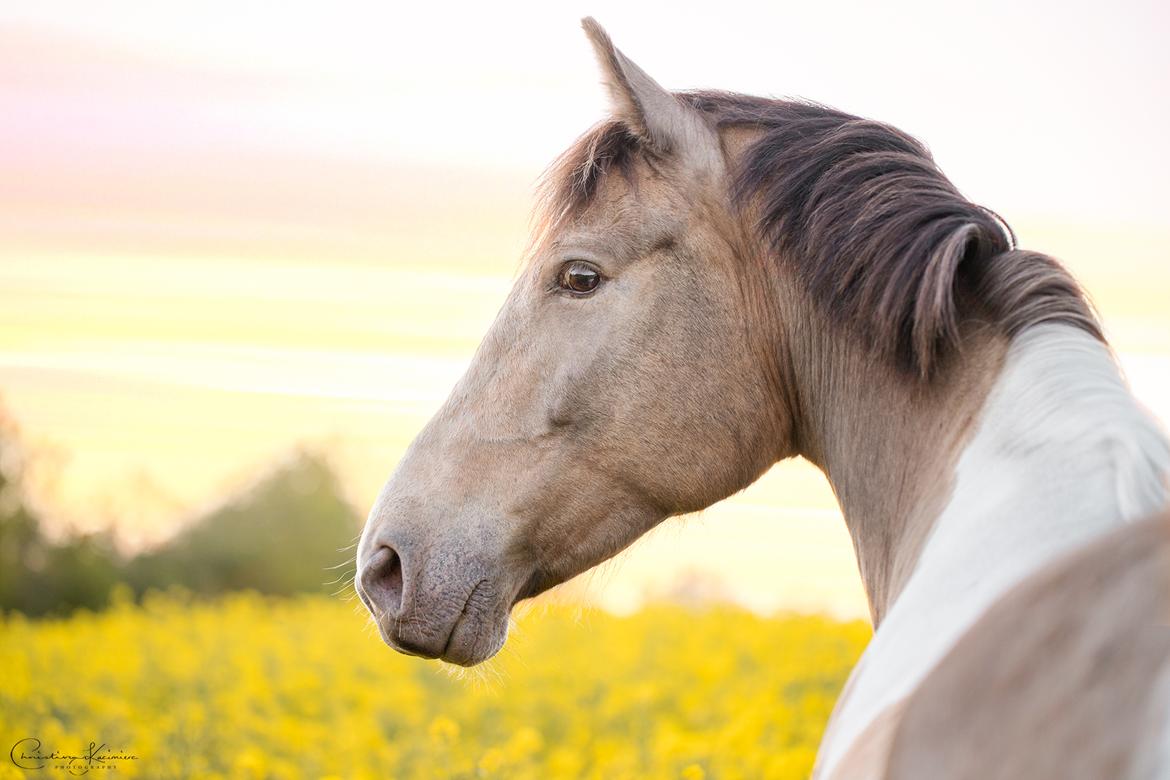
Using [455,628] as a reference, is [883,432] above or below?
above

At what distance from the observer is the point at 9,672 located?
9.48m

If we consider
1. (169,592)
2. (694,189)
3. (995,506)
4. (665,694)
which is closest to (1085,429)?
(995,506)

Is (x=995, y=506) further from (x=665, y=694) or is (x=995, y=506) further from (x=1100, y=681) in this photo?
(x=665, y=694)

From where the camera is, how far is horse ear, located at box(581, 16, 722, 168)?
8.91 feet

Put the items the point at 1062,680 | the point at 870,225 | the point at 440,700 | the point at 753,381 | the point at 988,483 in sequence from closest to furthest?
the point at 1062,680 < the point at 988,483 < the point at 870,225 < the point at 753,381 < the point at 440,700

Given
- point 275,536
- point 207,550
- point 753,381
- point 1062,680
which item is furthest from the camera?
point 275,536

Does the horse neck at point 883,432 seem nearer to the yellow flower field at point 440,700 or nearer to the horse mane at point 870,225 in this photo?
the horse mane at point 870,225

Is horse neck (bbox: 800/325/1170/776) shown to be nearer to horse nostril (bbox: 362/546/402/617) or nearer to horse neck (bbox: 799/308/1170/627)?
horse neck (bbox: 799/308/1170/627)

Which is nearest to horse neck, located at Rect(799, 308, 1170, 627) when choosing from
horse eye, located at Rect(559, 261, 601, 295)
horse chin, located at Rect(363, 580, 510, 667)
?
horse eye, located at Rect(559, 261, 601, 295)

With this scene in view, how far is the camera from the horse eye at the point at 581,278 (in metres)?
2.75

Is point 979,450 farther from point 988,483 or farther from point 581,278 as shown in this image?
point 581,278

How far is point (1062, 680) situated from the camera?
4.19 feet

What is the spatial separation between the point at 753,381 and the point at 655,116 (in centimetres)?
76

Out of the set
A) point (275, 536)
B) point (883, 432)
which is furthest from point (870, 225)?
point (275, 536)
